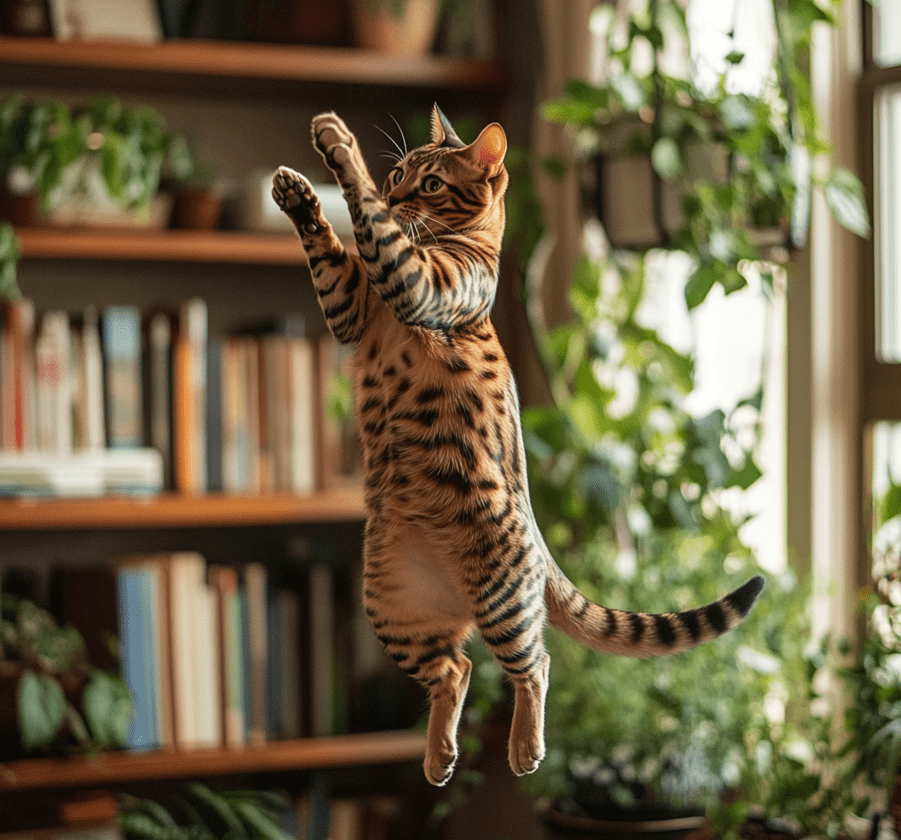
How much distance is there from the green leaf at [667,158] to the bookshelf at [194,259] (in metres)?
0.94

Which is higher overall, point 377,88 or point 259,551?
point 377,88

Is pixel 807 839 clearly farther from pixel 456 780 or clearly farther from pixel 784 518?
pixel 456 780

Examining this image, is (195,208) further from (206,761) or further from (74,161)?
(206,761)

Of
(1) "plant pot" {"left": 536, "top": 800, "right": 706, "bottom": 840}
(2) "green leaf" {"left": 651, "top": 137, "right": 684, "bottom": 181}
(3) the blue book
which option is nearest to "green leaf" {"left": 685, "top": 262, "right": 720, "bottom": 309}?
(2) "green leaf" {"left": 651, "top": 137, "right": 684, "bottom": 181}

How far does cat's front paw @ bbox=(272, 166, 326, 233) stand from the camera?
1.22 ft

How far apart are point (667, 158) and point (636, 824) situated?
37.0 inches

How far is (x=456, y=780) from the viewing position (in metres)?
2.05

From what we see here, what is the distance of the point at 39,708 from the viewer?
1.88 meters

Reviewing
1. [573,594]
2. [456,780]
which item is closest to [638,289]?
[456,780]

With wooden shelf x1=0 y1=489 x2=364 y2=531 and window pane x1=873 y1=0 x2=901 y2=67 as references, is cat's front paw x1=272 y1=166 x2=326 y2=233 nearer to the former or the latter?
window pane x1=873 y1=0 x2=901 y2=67

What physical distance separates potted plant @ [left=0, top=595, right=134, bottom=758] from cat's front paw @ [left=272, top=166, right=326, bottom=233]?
1725 mm

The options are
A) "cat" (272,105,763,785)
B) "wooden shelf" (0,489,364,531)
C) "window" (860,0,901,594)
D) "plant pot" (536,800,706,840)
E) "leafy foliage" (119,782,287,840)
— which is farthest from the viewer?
"wooden shelf" (0,489,364,531)

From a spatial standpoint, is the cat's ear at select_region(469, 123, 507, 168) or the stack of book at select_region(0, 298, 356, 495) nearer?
the cat's ear at select_region(469, 123, 507, 168)

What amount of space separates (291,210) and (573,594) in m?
0.18
